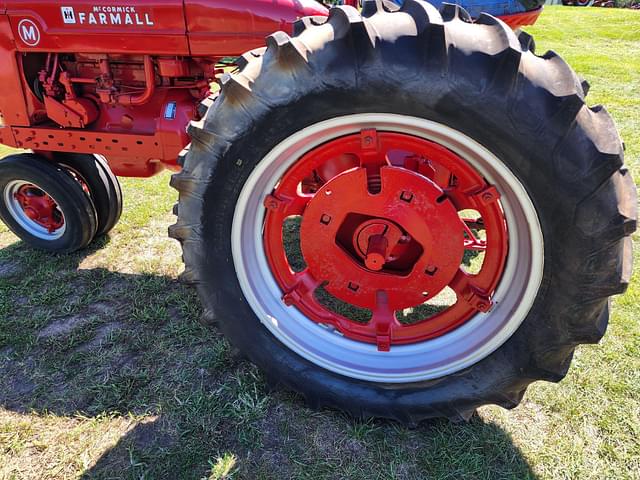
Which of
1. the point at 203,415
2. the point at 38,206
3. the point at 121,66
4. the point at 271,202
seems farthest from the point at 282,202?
the point at 38,206

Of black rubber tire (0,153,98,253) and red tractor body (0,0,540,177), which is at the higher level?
red tractor body (0,0,540,177)

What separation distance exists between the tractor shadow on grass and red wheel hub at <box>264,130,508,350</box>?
375 millimetres

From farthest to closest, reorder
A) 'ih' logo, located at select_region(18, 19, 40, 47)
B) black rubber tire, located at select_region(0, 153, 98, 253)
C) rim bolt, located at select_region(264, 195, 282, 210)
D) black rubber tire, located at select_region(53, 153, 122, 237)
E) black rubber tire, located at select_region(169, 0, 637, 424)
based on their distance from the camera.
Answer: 1. black rubber tire, located at select_region(53, 153, 122, 237)
2. black rubber tire, located at select_region(0, 153, 98, 253)
3. 'ih' logo, located at select_region(18, 19, 40, 47)
4. rim bolt, located at select_region(264, 195, 282, 210)
5. black rubber tire, located at select_region(169, 0, 637, 424)

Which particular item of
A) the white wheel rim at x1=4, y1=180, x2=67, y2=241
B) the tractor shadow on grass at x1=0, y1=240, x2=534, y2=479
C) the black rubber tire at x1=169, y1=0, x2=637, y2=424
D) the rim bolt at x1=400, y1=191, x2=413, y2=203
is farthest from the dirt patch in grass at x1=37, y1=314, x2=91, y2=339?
the rim bolt at x1=400, y1=191, x2=413, y2=203

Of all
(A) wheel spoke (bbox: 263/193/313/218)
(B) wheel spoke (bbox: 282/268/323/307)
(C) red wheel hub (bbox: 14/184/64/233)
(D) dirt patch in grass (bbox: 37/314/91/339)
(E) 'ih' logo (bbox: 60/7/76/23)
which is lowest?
(D) dirt patch in grass (bbox: 37/314/91/339)

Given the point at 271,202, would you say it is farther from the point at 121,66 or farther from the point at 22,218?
the point at 22,218

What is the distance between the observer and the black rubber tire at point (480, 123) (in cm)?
130

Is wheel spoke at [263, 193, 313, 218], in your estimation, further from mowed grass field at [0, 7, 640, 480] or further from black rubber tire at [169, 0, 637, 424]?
mowed grass field at [0, 7, 640, 480]

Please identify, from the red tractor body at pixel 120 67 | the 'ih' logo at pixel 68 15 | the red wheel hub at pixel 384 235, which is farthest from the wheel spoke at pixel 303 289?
the 'ih' logo at pixel 68 15

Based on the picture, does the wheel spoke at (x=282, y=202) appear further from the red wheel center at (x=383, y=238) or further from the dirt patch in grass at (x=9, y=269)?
the dirt patch in grass at (x=9, y=269)

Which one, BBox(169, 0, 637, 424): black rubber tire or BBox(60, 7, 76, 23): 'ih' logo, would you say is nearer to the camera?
BBox(169, 0, 637, 424): black rubber tire

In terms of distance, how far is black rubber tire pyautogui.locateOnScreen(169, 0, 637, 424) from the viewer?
1301 millimetres

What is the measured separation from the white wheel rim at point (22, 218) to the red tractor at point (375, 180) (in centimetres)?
76

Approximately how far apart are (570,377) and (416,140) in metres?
1.26
